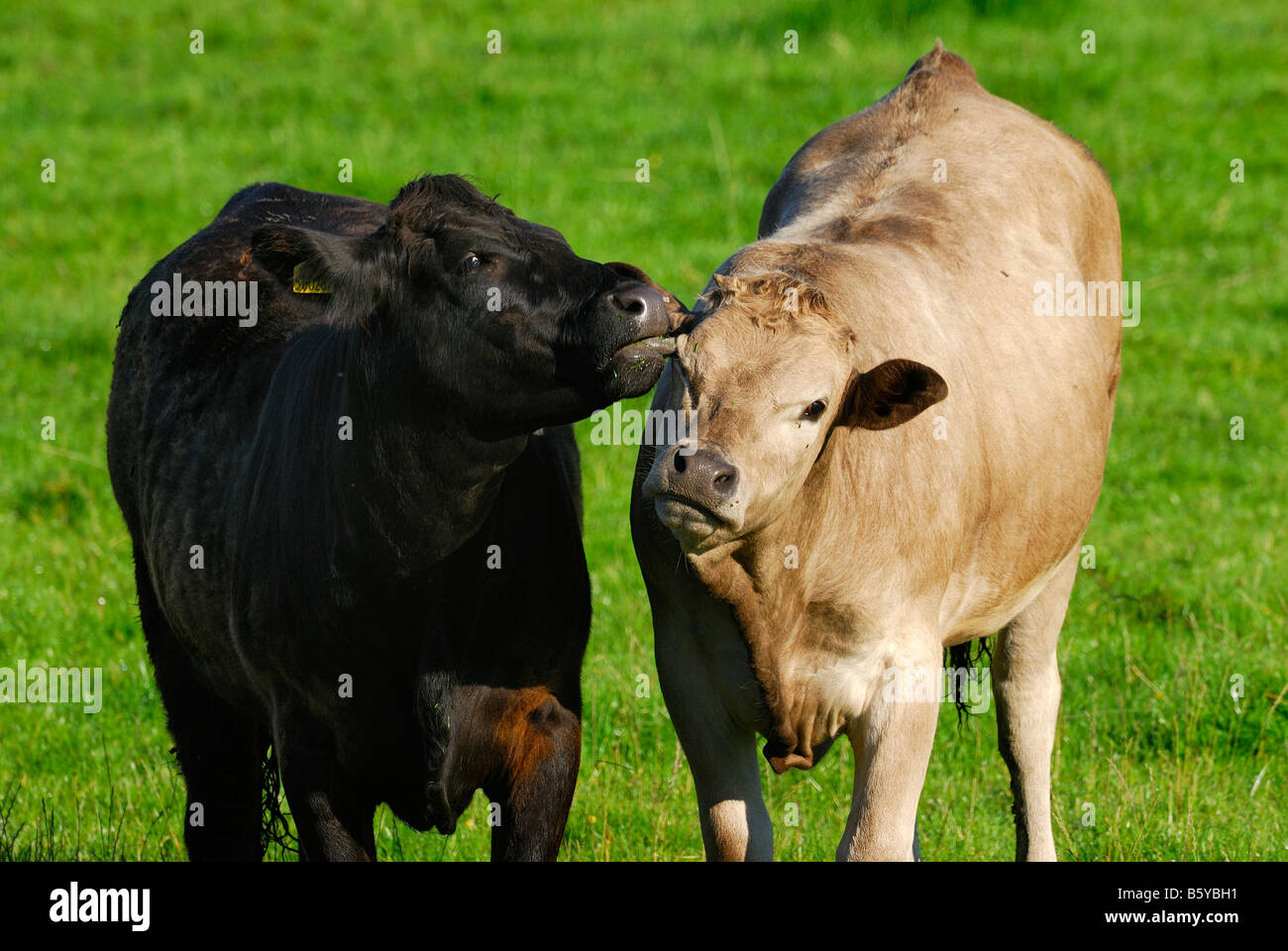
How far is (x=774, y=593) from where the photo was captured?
180 inches

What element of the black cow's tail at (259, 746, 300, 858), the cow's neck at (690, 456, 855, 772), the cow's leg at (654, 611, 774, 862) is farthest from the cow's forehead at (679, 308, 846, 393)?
the black cow's tail at (259, 746, 300, 858)

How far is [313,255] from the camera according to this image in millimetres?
4629

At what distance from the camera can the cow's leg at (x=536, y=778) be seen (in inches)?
191

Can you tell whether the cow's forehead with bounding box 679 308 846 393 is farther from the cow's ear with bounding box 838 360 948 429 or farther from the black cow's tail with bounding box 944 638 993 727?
the black cow's tail with bounding box 944 638 993 727

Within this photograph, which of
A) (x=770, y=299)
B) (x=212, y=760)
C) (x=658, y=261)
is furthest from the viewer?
(x=658, y=261)

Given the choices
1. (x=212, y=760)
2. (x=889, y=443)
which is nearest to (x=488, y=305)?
(x=889, y=443)

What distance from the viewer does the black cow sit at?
4.41 metres

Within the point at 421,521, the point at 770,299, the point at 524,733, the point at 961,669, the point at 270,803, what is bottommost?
the point at 270,803

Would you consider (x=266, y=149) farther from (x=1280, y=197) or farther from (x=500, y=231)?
(x=500, y=231)

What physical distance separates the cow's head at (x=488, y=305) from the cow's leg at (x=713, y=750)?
83 cm

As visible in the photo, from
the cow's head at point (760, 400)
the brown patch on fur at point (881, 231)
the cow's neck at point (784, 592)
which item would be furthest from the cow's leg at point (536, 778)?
the brown patch on fur at point (881, 231)

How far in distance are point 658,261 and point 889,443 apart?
24.5 ft

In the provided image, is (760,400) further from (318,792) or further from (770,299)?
(318,792)

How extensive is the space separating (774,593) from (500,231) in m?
1.22
